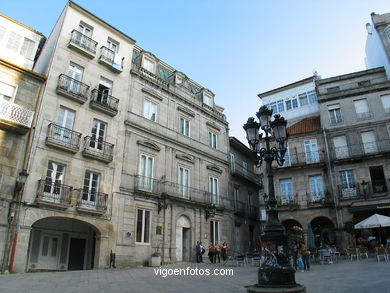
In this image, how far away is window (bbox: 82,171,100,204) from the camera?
16.1m

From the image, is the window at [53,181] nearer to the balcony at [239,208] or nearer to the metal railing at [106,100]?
the metal railing at [106,100]

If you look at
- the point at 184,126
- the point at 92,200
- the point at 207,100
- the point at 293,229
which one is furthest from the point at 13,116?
the point at 293,229

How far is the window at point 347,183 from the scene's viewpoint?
23417 millimetres

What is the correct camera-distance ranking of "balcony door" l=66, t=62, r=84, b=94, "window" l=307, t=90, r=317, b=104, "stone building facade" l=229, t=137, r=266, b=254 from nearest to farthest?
"balcony door" l=66, t=62, r=84, b=94
"stone building facade" l=229, t=137, r=266, b=254
"window" l=307, t=90, r=317, b=104

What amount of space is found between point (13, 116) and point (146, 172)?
8.12 m

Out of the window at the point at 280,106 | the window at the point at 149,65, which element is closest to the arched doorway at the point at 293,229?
the window at the point at 280,106

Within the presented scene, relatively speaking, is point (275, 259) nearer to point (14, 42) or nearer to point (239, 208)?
point (14, 42)

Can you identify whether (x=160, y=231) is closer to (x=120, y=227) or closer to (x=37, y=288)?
(x=120, y=227)

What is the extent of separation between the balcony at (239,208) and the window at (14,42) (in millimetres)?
19620

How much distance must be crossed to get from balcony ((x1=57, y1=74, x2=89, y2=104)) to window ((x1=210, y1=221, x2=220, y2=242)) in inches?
507

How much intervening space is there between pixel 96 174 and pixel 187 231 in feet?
25.7

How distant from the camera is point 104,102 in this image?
732 inches

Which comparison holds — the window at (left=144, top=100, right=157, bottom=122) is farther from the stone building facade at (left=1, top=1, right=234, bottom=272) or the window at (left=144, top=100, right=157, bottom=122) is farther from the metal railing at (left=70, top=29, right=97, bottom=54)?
the metal railing at (left=70, top=29, right=97, bottom=54)

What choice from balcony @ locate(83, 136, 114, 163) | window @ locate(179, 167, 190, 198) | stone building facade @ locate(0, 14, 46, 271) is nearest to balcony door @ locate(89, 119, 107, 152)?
balcony @ locate(83, 136, 114, 163)
